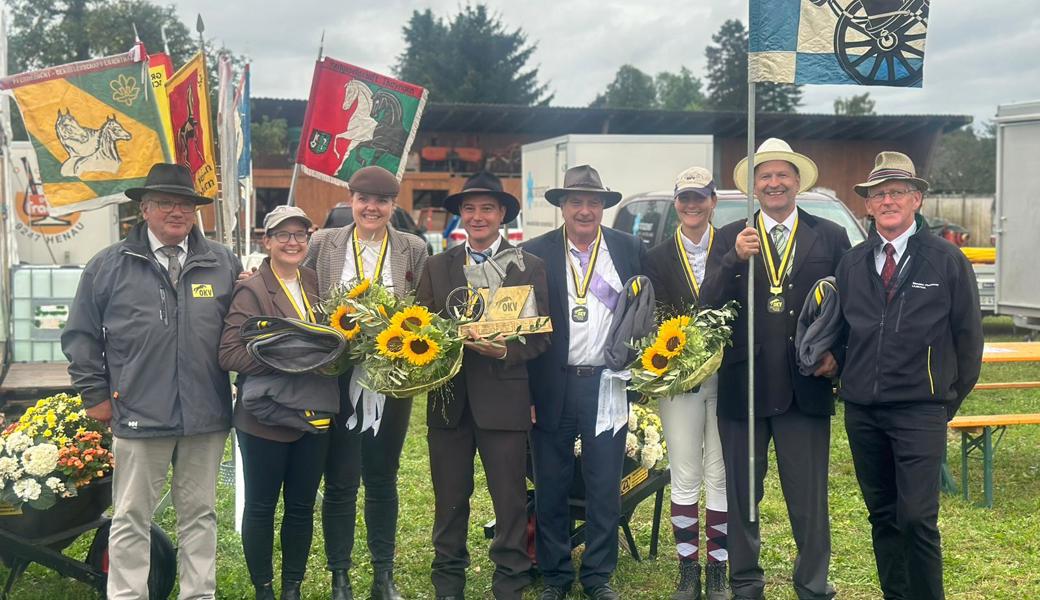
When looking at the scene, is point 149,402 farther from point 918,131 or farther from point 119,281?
point 918,131

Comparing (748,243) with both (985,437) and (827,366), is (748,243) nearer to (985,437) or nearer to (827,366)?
(827,366)

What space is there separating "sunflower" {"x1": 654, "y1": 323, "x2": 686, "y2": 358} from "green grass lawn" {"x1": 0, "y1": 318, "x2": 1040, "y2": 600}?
1504 mm

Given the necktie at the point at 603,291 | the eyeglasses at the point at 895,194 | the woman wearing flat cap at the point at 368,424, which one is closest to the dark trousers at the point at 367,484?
the woman wearing flat cap at the point at 368,424

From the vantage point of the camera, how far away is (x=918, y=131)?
123 feet

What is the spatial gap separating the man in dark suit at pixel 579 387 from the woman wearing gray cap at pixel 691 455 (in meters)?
0.21

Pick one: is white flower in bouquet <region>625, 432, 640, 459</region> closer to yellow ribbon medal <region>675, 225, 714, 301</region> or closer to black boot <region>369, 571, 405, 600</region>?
yellow ribbon medal <region>675, 225, 714, 301</region>

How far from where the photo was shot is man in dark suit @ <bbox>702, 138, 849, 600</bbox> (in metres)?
4.82

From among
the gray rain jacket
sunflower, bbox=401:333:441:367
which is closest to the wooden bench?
sunflower, bbox=401:333:441:367

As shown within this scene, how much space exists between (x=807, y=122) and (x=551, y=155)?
20.1 m

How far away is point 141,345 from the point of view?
4.46 m

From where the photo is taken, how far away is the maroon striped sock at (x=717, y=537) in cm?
514

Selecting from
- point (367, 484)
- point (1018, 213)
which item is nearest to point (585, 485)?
point (367, 484)

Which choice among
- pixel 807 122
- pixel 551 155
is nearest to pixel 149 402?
pixel 551 155

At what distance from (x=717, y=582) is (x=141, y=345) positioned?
9.80 ft
